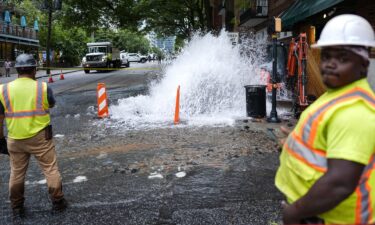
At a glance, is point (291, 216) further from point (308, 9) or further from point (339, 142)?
point (308, 9)

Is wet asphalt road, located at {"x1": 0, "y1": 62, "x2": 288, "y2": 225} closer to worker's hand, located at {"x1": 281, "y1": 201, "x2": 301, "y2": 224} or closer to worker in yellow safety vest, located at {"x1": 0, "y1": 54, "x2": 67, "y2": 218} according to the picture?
worker in yellow safety vest, located at {"x1": 0, "y1": 54, "x2": 67, "y2": 218}

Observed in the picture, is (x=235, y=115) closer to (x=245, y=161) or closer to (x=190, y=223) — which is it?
(x=245, y=161)

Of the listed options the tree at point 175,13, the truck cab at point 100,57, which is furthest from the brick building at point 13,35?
the tree at point 175,13

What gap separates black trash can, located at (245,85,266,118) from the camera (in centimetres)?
1074

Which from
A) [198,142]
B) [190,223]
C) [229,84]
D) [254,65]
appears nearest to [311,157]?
[190,223]

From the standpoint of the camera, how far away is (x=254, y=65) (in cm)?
1352

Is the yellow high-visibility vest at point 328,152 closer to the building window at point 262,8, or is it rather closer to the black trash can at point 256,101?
the black trash can at point 256,101

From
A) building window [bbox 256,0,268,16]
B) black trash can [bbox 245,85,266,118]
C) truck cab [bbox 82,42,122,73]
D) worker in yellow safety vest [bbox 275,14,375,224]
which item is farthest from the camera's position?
truck cab [bbox 82,42,122,73]

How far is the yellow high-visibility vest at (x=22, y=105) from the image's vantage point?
4.54m

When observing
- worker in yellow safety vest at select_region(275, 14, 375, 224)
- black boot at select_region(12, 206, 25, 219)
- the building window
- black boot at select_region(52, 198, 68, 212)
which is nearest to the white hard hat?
worker in yellow safety vest at select_region(275, 14, 375, 224)

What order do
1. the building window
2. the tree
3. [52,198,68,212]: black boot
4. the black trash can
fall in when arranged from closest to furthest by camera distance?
1. [52,198,68,212]: black boot
2. the black trash can
3. the building window
4. the tree

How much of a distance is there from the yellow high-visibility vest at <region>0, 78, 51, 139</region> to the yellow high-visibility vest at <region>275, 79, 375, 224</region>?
3.46 meters

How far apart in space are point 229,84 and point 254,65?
1605 mm

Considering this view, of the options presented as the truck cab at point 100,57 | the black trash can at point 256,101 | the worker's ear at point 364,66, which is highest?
the truck cab at point 100,57
